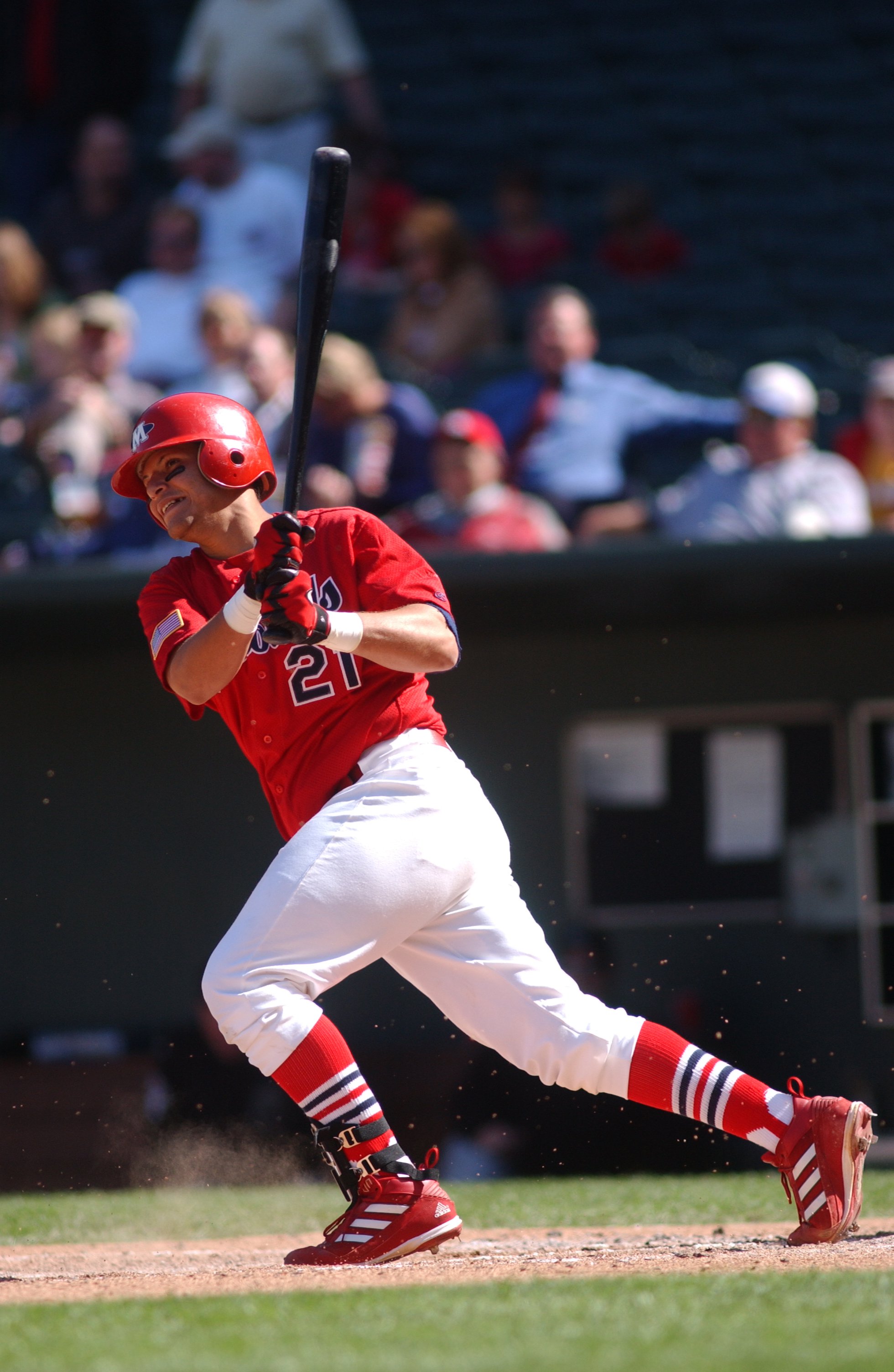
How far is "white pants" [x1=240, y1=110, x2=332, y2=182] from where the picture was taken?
28.1 feet

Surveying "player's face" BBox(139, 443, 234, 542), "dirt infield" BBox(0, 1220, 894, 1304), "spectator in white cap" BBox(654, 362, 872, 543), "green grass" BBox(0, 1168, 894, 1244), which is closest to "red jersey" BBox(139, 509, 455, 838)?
"player's face" BBox(139, 443, 234, 542)

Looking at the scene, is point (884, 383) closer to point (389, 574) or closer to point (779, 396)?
point (779, 396)

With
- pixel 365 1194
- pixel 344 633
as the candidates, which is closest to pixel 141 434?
pixel 344 633

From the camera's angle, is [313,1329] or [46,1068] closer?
[313,1329]

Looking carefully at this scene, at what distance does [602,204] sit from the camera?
31.8 ft

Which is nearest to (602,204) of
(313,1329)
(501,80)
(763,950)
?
(501,80)

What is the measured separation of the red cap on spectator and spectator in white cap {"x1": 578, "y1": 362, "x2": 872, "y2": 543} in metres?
0.73

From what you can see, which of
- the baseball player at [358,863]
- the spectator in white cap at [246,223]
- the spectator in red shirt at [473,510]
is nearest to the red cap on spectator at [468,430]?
the spectator in red shirt at [473,510]

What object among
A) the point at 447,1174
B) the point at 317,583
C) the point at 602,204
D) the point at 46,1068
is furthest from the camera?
the point at 602,204

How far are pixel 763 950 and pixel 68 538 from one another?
2987 mm

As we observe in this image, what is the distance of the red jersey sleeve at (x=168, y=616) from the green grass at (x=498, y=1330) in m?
1.05

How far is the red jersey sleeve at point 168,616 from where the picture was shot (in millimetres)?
3137

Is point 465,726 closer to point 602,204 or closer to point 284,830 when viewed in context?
point 284,830

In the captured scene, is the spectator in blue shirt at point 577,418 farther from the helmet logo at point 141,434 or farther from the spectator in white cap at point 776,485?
the helmet logo at point 141,434
